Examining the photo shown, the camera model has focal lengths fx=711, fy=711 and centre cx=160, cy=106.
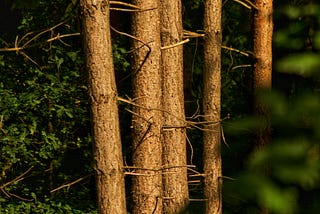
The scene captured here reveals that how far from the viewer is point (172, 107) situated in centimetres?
794

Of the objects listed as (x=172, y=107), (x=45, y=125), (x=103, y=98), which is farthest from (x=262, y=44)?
(x=103, y=98)

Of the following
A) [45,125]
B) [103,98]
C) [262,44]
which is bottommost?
[45,125]

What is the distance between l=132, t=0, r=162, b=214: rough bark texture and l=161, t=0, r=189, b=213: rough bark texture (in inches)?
42.0

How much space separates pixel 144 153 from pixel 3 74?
429 centimetres

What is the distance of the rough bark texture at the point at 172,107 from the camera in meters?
7.80

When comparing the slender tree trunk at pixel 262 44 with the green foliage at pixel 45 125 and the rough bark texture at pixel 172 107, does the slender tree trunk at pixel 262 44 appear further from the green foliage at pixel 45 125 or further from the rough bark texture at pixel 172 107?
the green foliage at pixel 45 125

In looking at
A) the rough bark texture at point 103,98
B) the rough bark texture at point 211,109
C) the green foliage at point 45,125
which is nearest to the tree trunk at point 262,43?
the rough bark texture at point 211,109

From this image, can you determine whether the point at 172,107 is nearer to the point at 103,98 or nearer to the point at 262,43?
the point at 262,43

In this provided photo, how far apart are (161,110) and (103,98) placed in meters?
1.10

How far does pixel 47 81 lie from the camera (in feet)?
33.6

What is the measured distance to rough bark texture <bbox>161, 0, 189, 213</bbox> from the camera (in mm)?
7801

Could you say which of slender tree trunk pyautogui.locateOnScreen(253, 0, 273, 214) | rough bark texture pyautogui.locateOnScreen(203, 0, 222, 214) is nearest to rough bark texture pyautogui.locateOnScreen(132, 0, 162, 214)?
rough bark texture pyautogui.locateOnScreen(203, 0, 222, 214)

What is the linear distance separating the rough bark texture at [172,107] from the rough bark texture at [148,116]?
3.50 feet

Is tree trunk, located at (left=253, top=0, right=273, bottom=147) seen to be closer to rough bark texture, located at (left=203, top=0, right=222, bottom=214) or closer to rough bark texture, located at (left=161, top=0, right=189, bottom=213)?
rough bark texture, located at (left=203, top=0, right=222, bottom=214)
